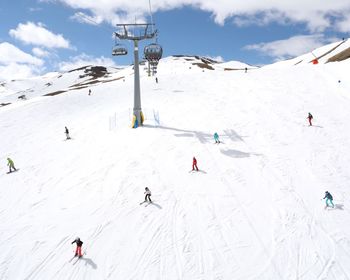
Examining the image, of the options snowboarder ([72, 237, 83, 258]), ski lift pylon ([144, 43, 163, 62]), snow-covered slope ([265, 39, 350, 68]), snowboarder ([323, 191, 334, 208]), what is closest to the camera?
snowboarder ([72, 237, 83, 258])

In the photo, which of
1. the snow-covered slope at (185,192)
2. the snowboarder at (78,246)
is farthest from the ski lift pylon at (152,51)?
the snowboarder at (78,246)

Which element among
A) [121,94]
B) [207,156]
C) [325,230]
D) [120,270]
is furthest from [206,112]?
[120,270]

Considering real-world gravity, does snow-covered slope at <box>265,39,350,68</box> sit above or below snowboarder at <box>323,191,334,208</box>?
above

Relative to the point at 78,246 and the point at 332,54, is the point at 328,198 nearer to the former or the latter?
the point at 78,246

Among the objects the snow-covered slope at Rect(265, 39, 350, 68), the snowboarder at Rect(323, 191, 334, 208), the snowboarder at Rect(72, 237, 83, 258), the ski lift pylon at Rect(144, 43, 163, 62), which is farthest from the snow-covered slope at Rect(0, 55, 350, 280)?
the snow-covered slope at Rect(265, 39, 350, 68)

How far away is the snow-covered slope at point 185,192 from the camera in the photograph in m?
16.1

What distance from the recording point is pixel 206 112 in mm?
39406

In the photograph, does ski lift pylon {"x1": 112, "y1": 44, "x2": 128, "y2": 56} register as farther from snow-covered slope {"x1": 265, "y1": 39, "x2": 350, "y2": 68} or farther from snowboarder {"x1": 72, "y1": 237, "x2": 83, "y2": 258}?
snow-covered slope {"x1": 265, "y1": 39, "x2": 350, "y2": 68}

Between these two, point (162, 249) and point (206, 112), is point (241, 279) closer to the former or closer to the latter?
point (162, 249)

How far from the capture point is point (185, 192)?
72.0 ft

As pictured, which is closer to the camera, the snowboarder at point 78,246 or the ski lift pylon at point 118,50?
the snowboarder at point 78,246

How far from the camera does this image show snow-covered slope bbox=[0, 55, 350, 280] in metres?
16.1

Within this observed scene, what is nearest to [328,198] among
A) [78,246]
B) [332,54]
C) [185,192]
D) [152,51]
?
[185,192]

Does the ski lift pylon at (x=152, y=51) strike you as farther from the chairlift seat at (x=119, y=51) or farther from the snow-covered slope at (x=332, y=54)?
the snow-covered slope at (x=332, y=54)
